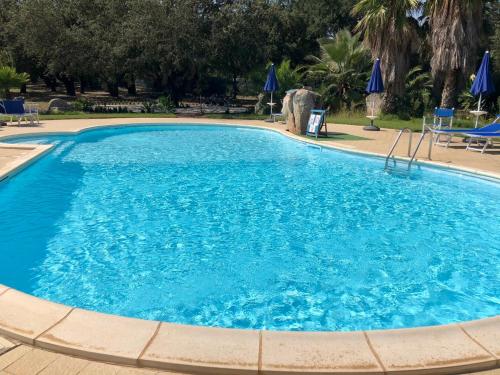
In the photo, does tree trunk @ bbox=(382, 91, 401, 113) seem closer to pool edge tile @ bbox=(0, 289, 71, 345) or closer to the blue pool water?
the blue pool water

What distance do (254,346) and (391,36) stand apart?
65.6ft

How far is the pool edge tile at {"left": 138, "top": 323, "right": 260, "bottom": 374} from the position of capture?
9.00ft

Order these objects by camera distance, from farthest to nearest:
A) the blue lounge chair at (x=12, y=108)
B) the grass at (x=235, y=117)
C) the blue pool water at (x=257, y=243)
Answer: the grass at (x=235, y=117)
the blue lounge chair at (x=12, y=108)
the blue pool water at (x=257, y=243)

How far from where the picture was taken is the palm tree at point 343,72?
2339 centimetres

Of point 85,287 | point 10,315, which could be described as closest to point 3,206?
point 85,287

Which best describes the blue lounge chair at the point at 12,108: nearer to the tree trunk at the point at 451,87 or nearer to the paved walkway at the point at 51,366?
the paved walkway at the point at 51,366

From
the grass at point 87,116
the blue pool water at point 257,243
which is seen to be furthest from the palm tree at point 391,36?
the grass at point 87,116

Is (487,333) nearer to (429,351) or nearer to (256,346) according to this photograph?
(429,351)

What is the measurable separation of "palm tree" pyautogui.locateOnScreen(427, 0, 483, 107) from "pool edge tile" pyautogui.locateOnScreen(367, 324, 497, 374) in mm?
17304

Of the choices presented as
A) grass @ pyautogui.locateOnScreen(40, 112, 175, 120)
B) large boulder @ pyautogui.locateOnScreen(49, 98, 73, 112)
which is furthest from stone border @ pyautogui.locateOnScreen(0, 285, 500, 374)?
large boulder @ pyautogui.locateOnScreen(49, 98, 73, 112)

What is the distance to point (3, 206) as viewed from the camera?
7.67m

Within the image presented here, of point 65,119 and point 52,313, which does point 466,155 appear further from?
point 65,119

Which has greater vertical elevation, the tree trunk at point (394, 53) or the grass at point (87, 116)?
the tree trunk at point (394, 53)

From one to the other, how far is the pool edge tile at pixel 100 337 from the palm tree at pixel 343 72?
21.9 m
